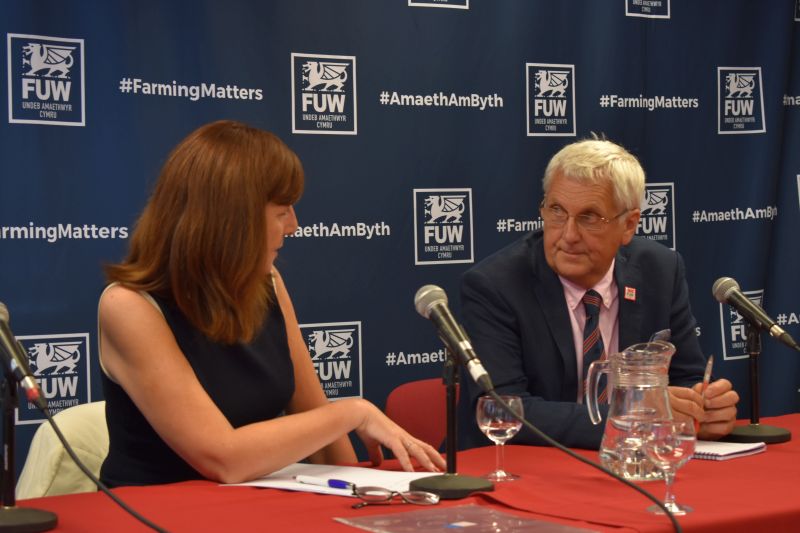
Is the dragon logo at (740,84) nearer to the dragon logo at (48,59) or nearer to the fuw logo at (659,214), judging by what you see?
the fuw logo at (659,214)

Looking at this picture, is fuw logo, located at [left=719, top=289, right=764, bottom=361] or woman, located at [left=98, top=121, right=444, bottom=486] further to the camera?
fuw logo, located at [left=719, top=289, right=764, bottom=361]

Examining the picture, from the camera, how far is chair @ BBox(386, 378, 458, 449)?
336 centimetres

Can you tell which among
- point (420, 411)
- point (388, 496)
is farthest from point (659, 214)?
point (388, 496)

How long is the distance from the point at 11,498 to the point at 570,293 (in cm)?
178

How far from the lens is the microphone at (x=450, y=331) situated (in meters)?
1.90

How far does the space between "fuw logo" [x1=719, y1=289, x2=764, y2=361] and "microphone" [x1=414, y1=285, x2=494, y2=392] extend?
3.22 metres

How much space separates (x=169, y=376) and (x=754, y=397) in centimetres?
157

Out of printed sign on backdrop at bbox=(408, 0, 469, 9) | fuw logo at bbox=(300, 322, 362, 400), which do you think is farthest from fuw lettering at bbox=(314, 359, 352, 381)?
printed sign on backdrop at bbox=(408, 0, 469, 9)

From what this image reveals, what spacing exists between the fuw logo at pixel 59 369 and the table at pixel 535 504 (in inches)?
64.0

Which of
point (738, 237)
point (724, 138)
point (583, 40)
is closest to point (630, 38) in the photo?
point (583, 40)

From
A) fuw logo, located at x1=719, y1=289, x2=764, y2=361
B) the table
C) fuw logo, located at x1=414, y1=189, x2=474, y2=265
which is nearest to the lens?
the table

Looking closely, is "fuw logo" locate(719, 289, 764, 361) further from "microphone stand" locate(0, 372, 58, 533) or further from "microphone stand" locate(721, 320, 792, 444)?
"microphone stand" locate(0, 372, 58, 533)

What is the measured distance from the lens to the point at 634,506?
194 cm

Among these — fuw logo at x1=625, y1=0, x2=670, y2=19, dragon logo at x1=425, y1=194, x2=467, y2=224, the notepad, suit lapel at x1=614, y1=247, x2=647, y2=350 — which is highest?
fuw logo at x1=625, y1=0, x2=670, y2=19
